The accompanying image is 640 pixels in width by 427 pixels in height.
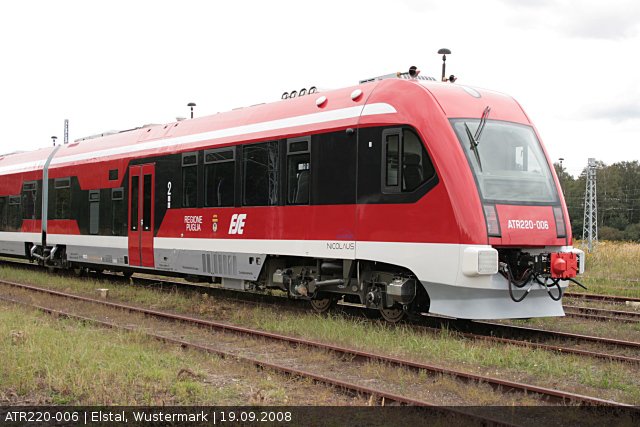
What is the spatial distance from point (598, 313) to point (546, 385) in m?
5.84

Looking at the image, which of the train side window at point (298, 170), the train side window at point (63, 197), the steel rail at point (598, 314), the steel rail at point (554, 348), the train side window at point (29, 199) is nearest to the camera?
the steel rail at point (554, 348)

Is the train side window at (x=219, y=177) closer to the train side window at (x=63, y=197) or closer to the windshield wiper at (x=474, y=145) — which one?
the windshield wiper at (x=474, y=145)

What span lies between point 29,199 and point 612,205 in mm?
63045

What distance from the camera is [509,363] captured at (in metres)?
7.81

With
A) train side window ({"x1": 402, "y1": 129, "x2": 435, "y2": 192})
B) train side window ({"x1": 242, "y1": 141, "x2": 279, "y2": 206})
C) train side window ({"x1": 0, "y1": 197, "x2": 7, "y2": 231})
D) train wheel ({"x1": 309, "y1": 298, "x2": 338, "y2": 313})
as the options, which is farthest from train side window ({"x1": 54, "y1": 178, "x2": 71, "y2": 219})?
train side window ({"x1": 402, "y1": 129, "x2": 435, "y2": 192})

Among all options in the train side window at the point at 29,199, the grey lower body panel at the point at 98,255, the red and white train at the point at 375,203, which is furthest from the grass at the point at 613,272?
the train side window at the point at 29,199

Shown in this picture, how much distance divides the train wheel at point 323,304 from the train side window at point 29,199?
11.3 meters

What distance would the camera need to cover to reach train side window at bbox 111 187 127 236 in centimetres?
1564

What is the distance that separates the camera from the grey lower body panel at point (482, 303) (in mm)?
8812

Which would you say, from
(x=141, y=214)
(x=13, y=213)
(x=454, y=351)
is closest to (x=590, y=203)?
(x=141, y=214)

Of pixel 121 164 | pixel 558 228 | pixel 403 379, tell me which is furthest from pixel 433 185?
pixel 121 164

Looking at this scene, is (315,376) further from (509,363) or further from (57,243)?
(57,243)

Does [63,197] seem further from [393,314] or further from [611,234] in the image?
[611,234]

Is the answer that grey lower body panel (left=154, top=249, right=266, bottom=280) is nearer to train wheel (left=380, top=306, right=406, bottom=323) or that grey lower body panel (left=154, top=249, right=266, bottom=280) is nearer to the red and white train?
the red and white train
